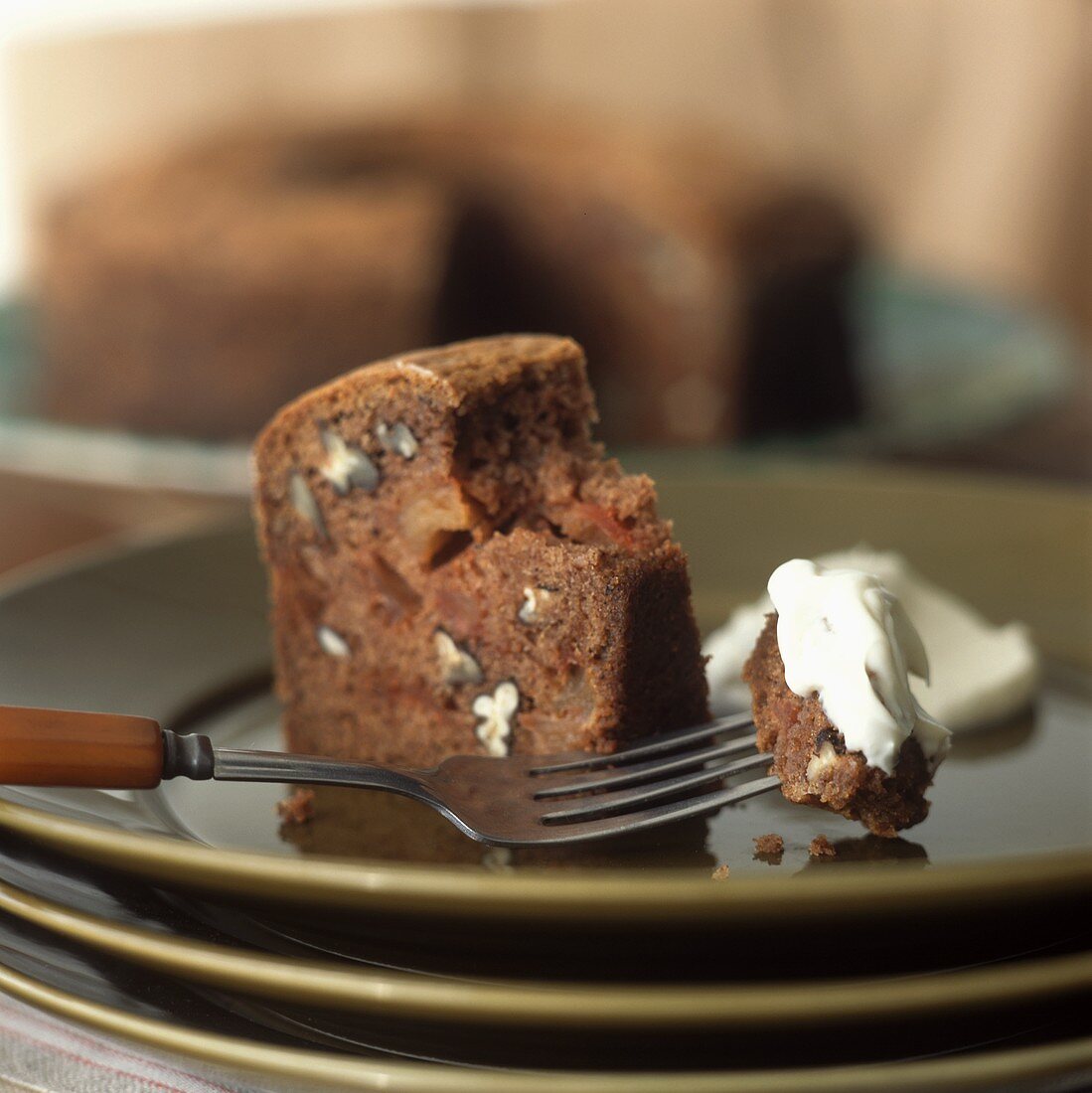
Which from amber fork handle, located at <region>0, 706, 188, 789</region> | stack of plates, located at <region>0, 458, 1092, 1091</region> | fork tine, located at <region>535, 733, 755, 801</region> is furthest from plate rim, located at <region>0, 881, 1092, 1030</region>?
fork tine, located at <region>535, 733, 755, 801</region>

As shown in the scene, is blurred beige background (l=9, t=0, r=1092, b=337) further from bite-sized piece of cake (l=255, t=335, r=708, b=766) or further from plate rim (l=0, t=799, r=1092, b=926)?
plate rim (l=0, t=799, r=1092, b=926)

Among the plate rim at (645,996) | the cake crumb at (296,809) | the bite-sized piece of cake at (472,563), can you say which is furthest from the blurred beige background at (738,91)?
the plate rim at (645,996)

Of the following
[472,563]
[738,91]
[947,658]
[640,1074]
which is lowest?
[947,658]

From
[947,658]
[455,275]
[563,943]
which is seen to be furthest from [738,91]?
[563,943]

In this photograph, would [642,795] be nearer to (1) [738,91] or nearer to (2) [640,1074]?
(2) [640,1074]

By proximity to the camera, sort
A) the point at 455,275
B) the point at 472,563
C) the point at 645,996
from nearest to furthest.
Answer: the point at 645,996 → the point at 472,563 → the point at 455,275

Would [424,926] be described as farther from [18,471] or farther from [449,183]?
[449,183]
